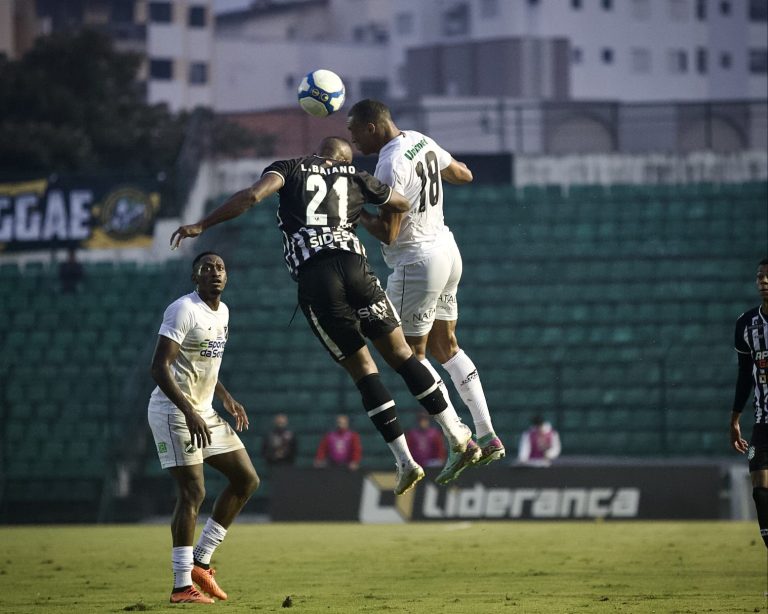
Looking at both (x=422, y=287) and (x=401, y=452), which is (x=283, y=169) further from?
(x=401, y=452)

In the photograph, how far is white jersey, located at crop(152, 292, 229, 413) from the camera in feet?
34.4

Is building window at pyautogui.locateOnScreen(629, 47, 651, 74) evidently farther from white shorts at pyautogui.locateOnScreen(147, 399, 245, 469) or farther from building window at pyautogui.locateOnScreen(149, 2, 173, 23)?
white shorts at pyautogui.locateOnScreen(147, 399, 245, 469)

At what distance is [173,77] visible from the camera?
77.5m

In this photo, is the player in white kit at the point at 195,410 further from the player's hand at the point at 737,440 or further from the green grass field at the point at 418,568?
the player's hand at the point at 737,440

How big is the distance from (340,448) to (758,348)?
36.4 ft

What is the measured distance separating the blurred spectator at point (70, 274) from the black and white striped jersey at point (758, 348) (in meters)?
19.5

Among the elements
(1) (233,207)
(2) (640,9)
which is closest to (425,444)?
(1) (233,207)

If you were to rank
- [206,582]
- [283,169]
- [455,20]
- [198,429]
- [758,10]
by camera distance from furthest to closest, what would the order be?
[455,20] → [758,10] → [206,582] → [198,429] → [283,169]

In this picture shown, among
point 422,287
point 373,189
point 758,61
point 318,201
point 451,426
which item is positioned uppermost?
point 758,61

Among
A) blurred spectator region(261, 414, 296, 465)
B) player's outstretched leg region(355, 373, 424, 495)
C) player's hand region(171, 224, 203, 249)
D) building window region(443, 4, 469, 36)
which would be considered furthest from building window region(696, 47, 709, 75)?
player's hand region(171, 224, 203, 249)

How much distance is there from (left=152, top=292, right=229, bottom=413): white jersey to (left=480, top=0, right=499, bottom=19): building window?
6257 centimetres

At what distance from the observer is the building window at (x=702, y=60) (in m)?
75.8

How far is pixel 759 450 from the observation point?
1112cm

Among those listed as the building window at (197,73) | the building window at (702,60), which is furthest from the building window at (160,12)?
the building window at (702,60)
